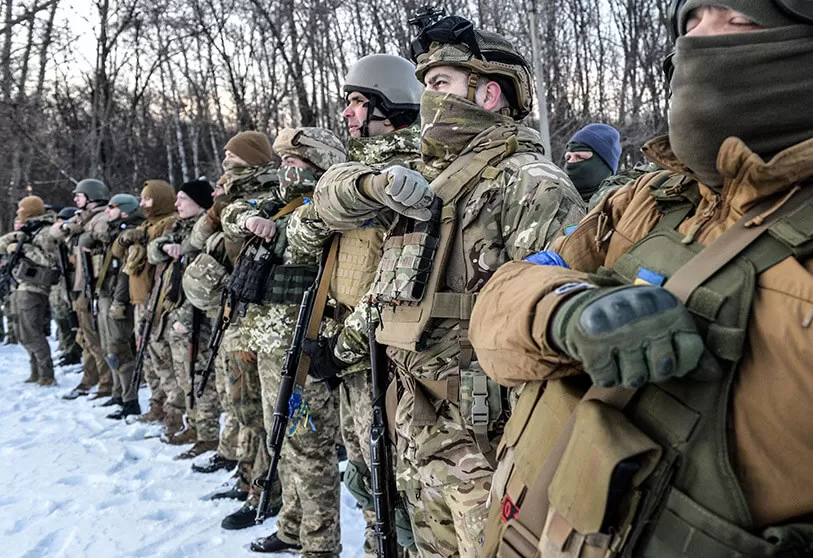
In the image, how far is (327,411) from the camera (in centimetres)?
338

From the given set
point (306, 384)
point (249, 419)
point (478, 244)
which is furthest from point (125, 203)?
point (478, 244)

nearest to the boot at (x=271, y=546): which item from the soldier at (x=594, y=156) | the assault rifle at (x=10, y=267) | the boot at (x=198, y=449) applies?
the boot at (x=198, y=449)

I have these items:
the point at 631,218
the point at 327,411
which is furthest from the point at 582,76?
the point at 631,218

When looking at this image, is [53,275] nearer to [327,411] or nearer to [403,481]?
[327,411]

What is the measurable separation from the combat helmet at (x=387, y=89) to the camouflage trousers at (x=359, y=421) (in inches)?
51.0

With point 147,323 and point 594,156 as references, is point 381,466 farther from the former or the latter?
point 147,323

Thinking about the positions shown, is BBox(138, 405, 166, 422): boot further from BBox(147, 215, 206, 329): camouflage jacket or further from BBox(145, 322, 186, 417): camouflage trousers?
BBox(147, 215, 206, 329): camouflage jacket

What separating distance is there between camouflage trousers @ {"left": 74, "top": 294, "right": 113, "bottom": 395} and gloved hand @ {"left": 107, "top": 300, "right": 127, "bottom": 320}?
1.02m

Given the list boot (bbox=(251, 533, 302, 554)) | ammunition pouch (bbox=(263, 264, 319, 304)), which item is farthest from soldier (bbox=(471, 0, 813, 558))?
boot (bbox=(251, 533, 302, 554))

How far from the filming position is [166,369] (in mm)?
6035

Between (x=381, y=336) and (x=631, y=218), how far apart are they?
1115mm

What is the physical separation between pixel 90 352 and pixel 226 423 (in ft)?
12.8

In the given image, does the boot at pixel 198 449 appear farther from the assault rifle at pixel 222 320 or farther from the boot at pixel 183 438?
the assault rifle at pixel 222 320

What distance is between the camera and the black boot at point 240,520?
12.7ft
